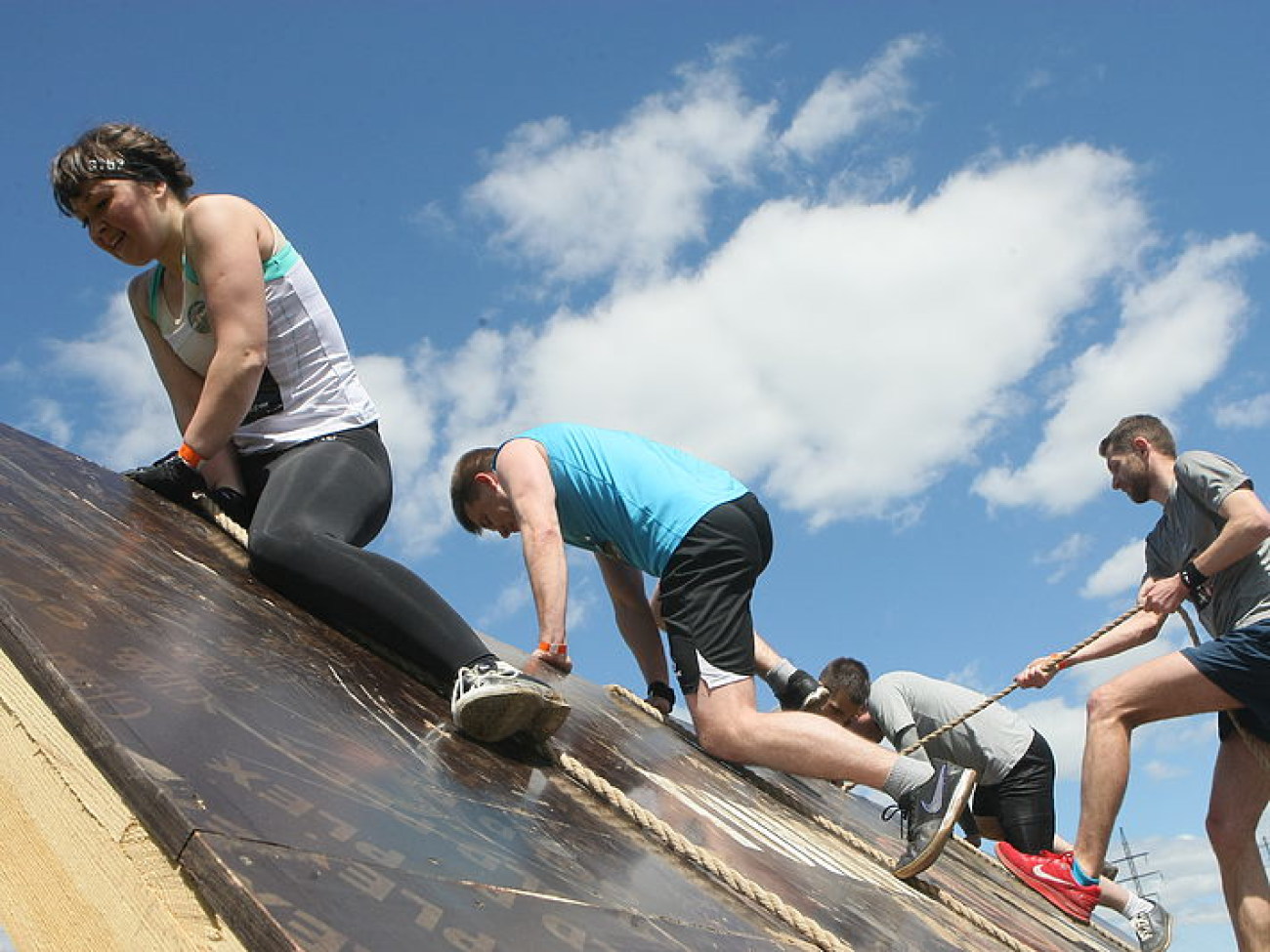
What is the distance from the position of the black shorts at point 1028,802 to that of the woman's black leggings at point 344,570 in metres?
3.43

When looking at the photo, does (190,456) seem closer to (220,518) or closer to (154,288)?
(220,518)

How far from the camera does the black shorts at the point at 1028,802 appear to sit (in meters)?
5.11

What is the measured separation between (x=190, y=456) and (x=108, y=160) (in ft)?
2.61

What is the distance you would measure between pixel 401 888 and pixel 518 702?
105 centimetres

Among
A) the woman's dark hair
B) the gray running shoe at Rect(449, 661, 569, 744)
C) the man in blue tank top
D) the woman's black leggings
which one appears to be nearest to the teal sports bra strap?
the woman's dark hair

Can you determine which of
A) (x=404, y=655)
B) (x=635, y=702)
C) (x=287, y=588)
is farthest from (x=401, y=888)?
(x=635, y=702)

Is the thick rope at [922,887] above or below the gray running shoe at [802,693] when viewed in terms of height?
below

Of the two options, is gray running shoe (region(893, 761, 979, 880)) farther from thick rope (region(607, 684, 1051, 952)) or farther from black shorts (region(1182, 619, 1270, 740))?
black shorts (region(1182, 619, 1270, 740))

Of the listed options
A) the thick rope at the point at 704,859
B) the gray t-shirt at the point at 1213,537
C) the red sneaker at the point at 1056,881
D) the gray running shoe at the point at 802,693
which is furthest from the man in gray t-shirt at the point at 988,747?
the thick rope at the point at 704,859

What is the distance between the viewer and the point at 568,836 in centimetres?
198

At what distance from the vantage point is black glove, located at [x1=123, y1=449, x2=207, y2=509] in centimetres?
330

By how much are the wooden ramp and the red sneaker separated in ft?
3.15

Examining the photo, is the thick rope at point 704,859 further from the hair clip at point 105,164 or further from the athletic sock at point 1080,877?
the athletic sock at point 1080,877

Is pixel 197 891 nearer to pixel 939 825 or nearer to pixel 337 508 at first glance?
pixel 337 508
